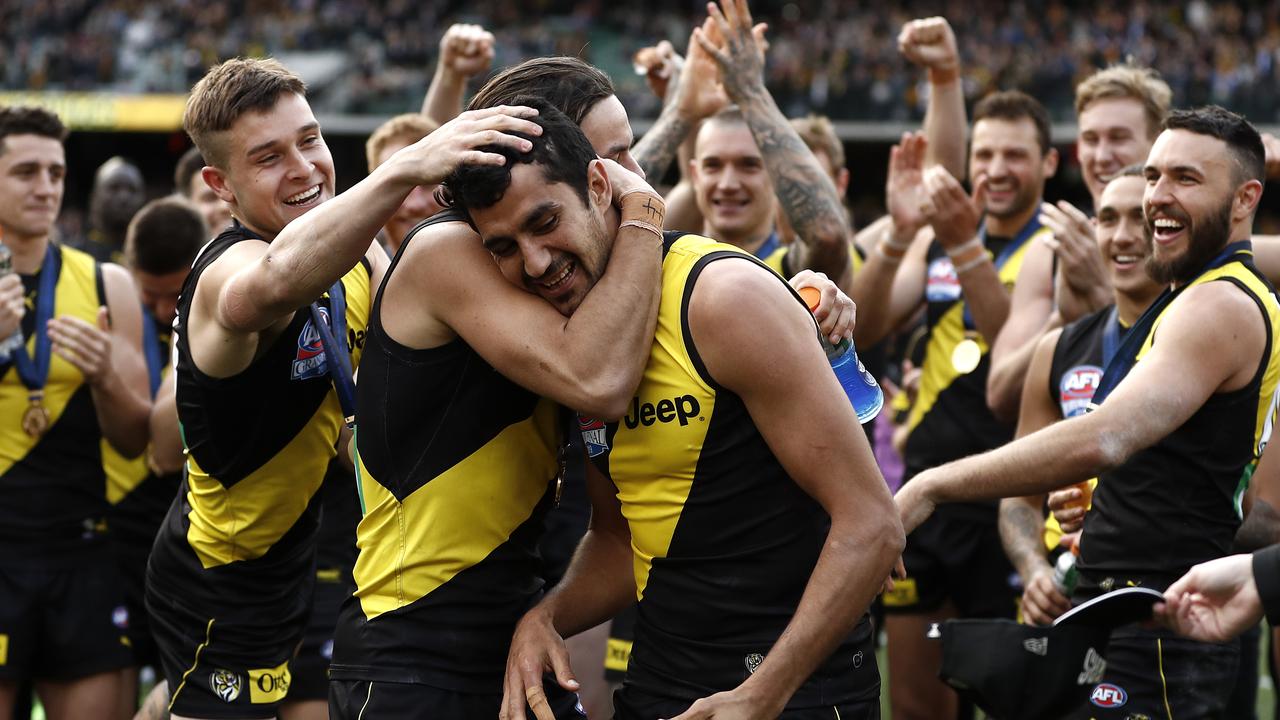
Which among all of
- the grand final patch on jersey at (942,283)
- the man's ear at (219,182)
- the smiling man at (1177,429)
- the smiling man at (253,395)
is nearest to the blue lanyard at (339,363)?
the smiling man at (253,395)

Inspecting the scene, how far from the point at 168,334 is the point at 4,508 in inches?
46.5

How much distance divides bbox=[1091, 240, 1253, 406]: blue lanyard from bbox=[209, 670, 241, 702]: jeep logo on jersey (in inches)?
118

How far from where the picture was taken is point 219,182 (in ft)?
13.5

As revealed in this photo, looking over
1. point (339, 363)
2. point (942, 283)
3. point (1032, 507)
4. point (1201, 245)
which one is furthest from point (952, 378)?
point (339, 363)

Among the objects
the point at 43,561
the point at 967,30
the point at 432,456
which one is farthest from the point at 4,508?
the point at 967,30

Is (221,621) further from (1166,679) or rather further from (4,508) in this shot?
(1166,679)

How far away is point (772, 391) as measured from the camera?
2.85 metres

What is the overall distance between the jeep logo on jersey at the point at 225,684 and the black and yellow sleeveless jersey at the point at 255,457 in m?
0.26

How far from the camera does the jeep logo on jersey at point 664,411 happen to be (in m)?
2.96

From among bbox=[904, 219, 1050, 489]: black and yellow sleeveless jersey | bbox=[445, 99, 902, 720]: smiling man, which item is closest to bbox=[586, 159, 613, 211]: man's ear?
bbox=[445, 99, 902, 720]: smiling man

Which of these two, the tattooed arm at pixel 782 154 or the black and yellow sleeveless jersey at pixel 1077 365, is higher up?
the tattooed arm at pixel 782 154

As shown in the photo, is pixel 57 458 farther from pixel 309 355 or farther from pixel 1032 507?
pixel 1032 507

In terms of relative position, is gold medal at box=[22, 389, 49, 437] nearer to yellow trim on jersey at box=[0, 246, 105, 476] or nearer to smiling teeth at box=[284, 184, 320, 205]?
yellow trim on jersey at box=[0, 246, 105, 476]

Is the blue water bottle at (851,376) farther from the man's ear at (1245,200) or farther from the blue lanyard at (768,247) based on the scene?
the blue lanyard at (768,247)
